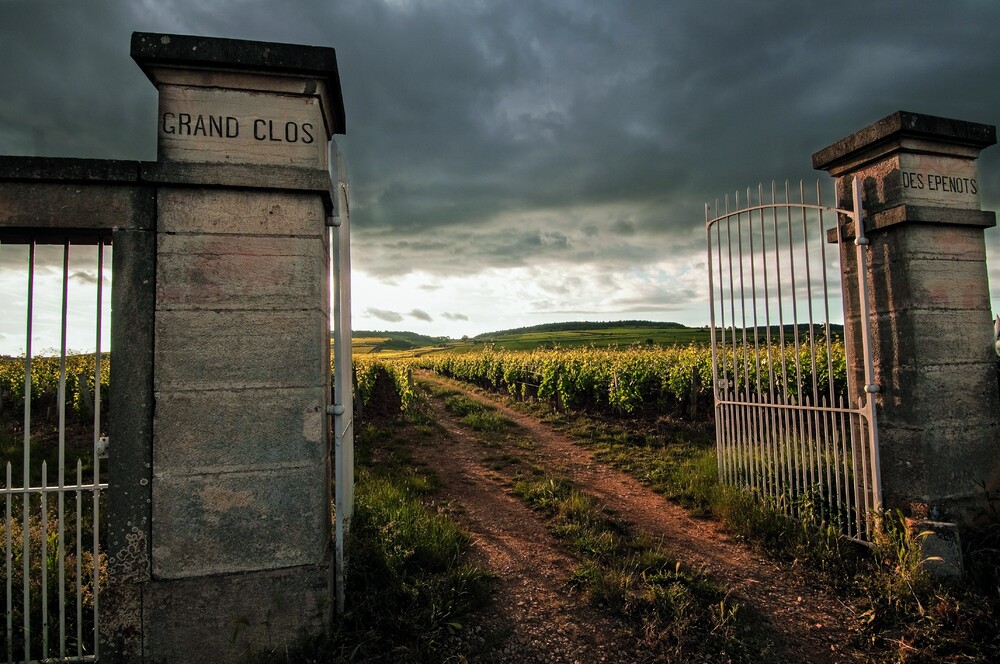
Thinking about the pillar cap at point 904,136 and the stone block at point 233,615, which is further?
the pillar cap at point 904,136

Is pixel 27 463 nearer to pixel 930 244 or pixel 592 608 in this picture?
pixel 592 608

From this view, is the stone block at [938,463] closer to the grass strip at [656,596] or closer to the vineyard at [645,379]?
the grass strip at [656,596]

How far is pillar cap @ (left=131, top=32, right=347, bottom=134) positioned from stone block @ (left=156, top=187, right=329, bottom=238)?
0.83 meters

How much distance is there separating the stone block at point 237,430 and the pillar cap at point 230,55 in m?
2.16

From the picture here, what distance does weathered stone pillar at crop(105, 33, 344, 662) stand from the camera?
354 cm

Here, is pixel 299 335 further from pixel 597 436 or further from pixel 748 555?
pixel 597 436

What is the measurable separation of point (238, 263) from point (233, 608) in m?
2.23


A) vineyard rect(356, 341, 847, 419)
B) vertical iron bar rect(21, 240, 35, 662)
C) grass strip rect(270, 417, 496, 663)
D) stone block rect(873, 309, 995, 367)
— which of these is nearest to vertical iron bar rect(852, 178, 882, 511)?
stone block rect(873, 309, 995, 367)

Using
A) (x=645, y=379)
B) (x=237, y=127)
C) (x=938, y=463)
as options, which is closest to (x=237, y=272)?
(x=237, y=127)

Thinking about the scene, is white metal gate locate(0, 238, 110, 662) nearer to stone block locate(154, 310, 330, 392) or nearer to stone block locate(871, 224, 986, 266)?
stone block locate(154, 310, 330, 392)

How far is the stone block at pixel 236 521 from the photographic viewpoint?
353 centimetres

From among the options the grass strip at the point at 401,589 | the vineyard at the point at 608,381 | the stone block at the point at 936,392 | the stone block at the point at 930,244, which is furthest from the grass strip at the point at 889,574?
the vineyard at the point at 608,381

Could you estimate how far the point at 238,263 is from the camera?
144 inches

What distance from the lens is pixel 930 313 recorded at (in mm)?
4879
